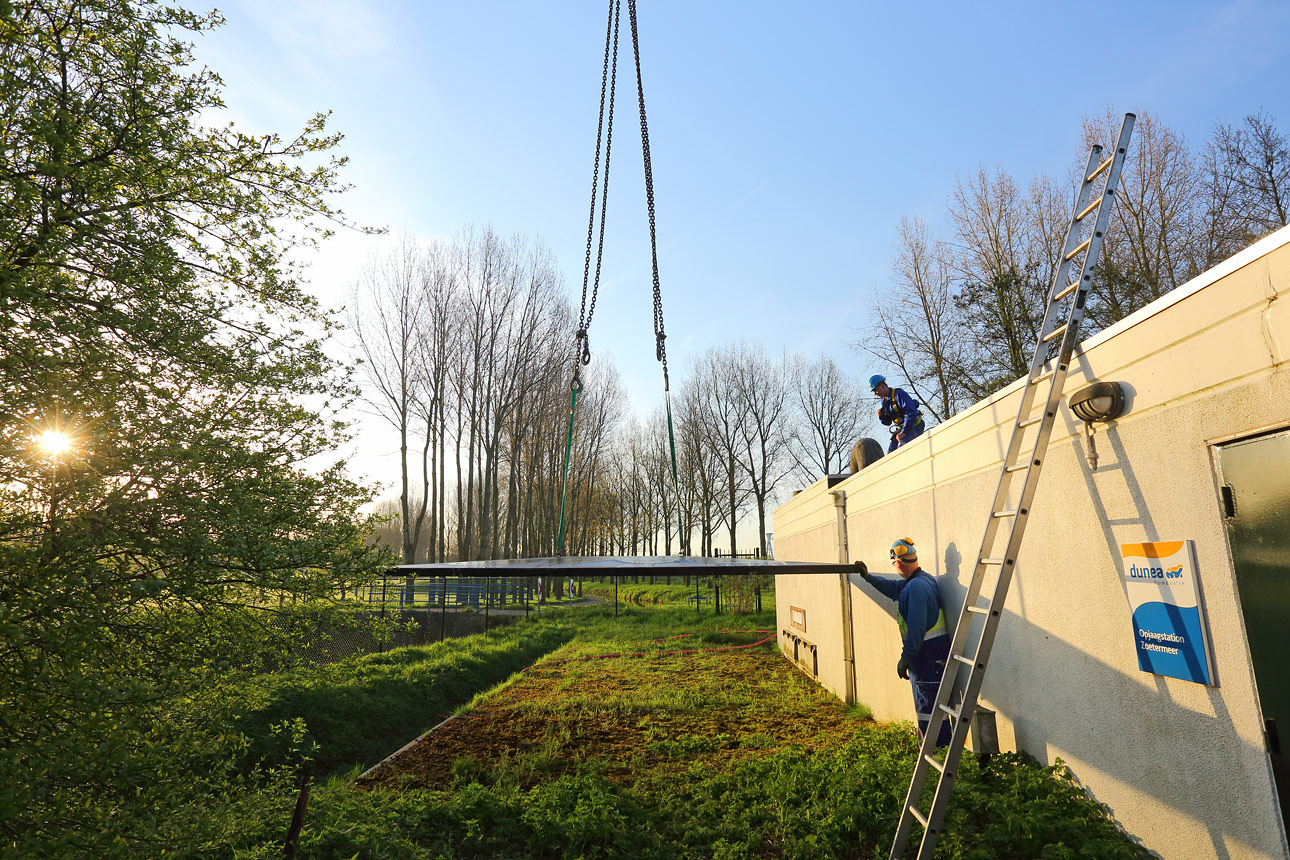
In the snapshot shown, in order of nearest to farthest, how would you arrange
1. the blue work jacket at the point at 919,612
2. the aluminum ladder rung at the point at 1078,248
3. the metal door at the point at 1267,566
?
the metal door at the point at 1267,566
the aluminum ladder rung at the point at 1078,248
the blue work jacket at the point at 919,612

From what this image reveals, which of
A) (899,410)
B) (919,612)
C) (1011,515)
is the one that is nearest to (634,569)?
(919,612)

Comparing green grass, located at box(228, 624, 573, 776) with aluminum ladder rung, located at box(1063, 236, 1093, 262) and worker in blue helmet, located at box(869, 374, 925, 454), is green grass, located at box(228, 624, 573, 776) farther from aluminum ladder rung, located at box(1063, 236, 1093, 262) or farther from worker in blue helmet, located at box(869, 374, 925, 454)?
worker in blue helmet, located at box(869, 374, 925, 454)

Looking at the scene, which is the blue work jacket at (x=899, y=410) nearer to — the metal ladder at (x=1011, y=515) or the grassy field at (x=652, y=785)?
the grassy field at (x=652, y=785)

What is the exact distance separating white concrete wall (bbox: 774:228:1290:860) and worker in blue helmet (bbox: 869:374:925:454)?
316 cm

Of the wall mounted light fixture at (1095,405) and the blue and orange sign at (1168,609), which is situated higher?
the wall mounted light fixture at (1095,405)

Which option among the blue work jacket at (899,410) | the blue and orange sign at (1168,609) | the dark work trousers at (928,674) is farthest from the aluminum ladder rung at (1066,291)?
the blue work jacket at (899,410)

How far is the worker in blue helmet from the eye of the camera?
8.97m

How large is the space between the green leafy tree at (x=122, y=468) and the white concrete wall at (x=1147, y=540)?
4681mm

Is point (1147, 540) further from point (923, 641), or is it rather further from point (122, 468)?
point (122, 468)

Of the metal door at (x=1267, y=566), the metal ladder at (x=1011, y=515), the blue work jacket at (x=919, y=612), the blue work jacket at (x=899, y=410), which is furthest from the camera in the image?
the blue work jacket at (x=899, y=410)

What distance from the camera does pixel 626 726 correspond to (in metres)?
8.31

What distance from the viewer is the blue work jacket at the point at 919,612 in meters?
5.82

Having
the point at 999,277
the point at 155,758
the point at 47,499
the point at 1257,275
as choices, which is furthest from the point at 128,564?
the point at 999,277

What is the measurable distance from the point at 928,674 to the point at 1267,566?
3.55 metres
